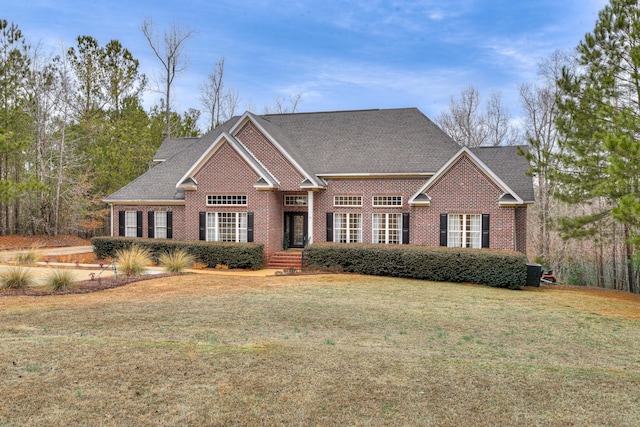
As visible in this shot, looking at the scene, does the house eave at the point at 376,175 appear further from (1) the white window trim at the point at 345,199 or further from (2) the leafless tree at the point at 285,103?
(2) the leafless tree at the point at 285,103

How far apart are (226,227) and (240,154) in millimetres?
3638

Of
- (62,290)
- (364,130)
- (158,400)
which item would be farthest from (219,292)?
(364,130)

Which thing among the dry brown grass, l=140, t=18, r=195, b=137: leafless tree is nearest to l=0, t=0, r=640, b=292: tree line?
l=140, t=18, r=195, b=137: leafless tree

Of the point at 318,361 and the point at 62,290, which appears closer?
the point at 318,361

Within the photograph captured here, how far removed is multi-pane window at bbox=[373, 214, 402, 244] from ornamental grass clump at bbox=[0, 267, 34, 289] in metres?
14.7

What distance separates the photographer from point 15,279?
14.0 meters

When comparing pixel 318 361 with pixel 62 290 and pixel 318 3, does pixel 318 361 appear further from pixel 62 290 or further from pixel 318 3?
pixel 318 3

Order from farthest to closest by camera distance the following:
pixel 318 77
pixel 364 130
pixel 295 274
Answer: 1. pixel 318 77
2. pixel 364 130
3. pixel 295 274

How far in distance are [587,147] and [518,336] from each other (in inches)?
496

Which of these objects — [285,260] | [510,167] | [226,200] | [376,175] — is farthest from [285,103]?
[285,260]

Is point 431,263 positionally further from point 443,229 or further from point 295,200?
point 295,200

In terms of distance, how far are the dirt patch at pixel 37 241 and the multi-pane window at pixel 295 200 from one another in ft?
59.1

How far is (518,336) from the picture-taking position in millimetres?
9484

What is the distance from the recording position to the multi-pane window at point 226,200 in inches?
859
